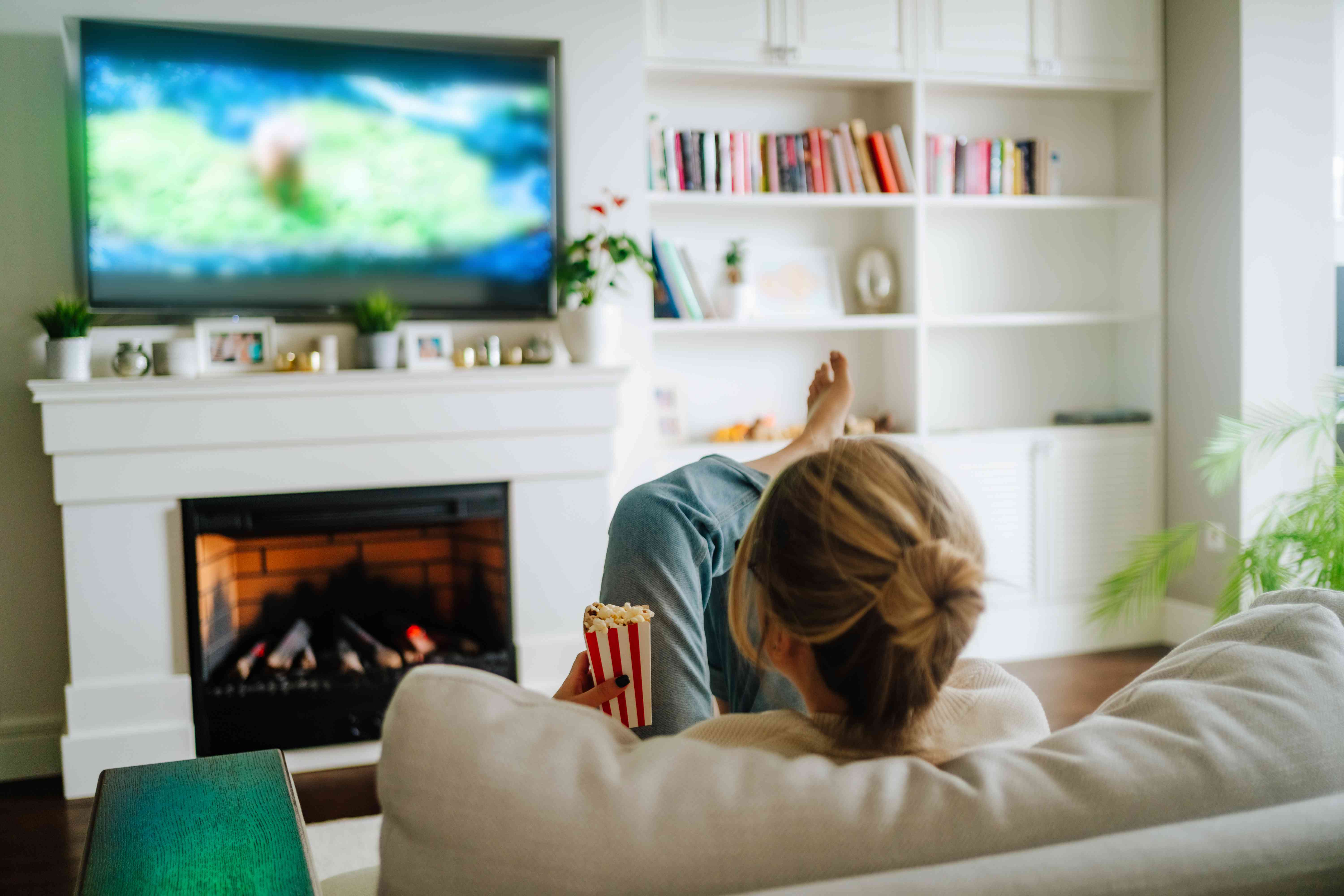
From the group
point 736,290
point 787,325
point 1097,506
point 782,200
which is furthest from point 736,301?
point 1097,506

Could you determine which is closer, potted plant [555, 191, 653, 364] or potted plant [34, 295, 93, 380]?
potted plant [34, 295, 93, 380]

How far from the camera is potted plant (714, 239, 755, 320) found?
11.5 feet

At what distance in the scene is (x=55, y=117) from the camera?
9.13ft

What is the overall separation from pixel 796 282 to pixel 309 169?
5.35ft

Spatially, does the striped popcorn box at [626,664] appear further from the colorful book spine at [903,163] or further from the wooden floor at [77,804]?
the colorful book spine at [903,163]

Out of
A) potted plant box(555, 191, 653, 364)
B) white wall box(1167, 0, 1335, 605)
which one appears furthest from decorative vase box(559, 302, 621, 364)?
white wall box(1167, 0, 1335, 605)

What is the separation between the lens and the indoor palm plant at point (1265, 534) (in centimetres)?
251

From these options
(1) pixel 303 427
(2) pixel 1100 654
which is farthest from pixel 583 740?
(2) pixel 1100 654

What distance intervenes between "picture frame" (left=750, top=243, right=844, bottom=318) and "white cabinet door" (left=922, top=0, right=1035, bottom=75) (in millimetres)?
732

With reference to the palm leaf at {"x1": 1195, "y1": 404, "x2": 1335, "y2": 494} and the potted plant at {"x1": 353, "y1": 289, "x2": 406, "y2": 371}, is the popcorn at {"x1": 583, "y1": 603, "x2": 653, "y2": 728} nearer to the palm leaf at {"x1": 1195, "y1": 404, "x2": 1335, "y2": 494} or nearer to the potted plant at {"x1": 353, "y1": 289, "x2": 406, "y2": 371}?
the potted plant at {"x1": 353, "y1": 289, "x2": 406, "y2": 371}

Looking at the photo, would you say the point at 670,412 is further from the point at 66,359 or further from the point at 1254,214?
the point at 1254,214

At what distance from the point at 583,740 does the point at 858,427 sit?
2.94m

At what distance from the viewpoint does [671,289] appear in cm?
340

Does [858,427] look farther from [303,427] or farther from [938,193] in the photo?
[303,427]
